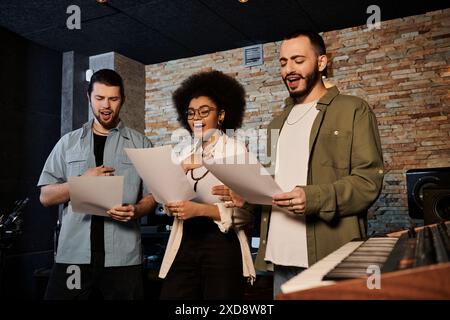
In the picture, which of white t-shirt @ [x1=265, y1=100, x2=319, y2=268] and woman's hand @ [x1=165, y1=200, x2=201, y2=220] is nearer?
white t-shirt @ [x1=265, y1=100, x2=319, y2=268]

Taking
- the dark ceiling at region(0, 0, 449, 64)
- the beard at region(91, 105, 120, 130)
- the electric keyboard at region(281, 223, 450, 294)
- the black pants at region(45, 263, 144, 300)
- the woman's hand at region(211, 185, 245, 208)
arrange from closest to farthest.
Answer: the electric keyboard at region(281, 223, 450, 294) < the woman's hand at region(211, 185, 245, 208) < the black pants at region(45, 263, 144, 300) < the beard at region(91, 105, 120, 130) < the dark ceiling at region(0, 0, 449, 64)

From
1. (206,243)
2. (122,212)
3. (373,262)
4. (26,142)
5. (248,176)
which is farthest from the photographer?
(26,142)

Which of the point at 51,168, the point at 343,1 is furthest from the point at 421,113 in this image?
the point at 51,168

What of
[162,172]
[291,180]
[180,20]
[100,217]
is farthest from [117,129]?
[180,20]

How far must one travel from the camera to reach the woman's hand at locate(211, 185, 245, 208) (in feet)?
5.26

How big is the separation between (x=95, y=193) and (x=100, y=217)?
0.96 ft

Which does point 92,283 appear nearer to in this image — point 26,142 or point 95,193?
point 95,193

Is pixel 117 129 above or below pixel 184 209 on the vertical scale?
above

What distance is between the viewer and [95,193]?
1740 mm

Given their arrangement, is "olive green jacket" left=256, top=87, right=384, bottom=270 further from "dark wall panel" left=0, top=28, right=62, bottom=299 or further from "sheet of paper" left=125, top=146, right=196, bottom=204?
"dark wall panel" left=0, top=28, right=62, bottom=299

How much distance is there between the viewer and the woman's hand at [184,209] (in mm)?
1635

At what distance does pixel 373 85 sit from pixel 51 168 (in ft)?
10.7

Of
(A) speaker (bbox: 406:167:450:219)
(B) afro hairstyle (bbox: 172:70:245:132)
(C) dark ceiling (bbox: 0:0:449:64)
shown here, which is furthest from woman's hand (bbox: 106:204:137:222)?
(C) dark ceiling (bbox: 0:0:449:64)

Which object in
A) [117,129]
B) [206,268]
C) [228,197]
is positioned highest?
[117,129]
